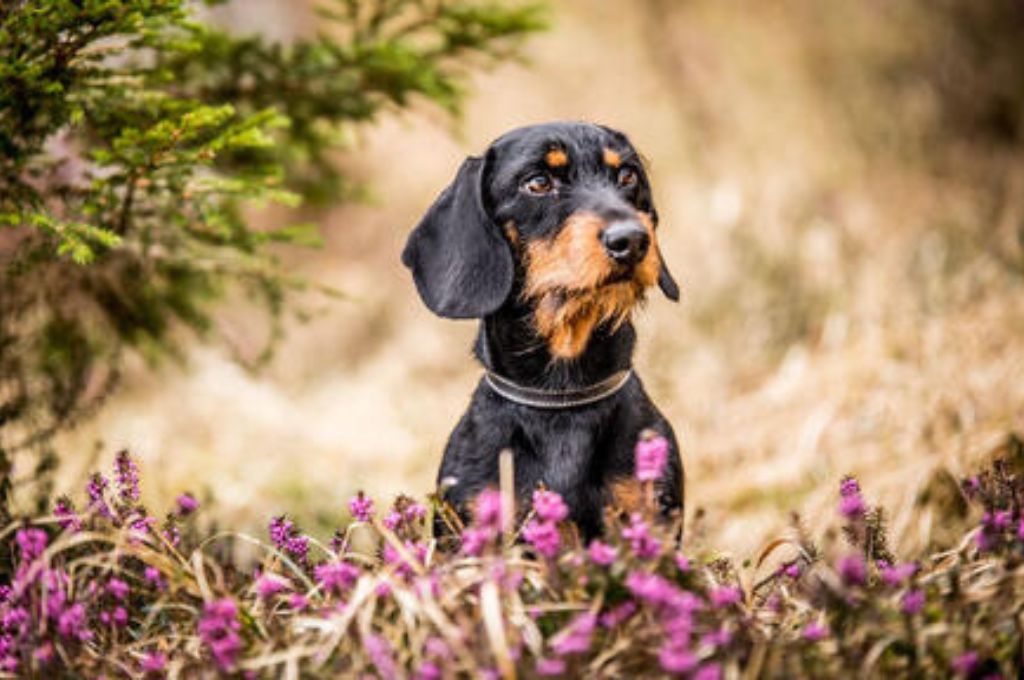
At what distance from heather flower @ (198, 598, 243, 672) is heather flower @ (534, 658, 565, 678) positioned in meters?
0.66

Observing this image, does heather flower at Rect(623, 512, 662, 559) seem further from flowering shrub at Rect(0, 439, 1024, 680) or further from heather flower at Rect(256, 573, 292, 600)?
heather flower at Rect(256, 573, 292, 600)

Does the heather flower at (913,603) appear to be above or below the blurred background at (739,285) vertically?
below

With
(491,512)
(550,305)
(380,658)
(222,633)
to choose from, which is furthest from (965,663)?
(222,633)

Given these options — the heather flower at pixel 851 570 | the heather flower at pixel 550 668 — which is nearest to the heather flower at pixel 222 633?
the heather flower at pixel 550 668

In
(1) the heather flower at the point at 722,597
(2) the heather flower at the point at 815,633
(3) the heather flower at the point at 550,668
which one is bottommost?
(3) the heather flower at the point at 550,668

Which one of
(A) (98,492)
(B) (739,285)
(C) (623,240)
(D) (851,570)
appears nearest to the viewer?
(D) (851,570)

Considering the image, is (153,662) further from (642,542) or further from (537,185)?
(537,185)

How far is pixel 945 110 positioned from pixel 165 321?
783 centimetres

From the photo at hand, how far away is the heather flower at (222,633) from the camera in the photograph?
208 cm

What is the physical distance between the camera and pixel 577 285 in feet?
9.10

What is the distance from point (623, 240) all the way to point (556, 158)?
0.47 m

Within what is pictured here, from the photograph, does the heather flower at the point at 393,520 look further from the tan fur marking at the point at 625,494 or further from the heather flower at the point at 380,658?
the tan fur marking at the point at 625,494

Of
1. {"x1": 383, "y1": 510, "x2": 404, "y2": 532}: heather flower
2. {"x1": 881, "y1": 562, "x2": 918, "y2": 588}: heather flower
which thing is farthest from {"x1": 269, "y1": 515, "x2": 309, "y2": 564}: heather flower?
{"x1": 881, "y1": 562, "x2": 918, "y2": 588}: heather flower

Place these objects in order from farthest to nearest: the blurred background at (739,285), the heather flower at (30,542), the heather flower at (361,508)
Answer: the blurred background at (739,285) → the heather flower at (361,508) → the heather flower at (30,542)
